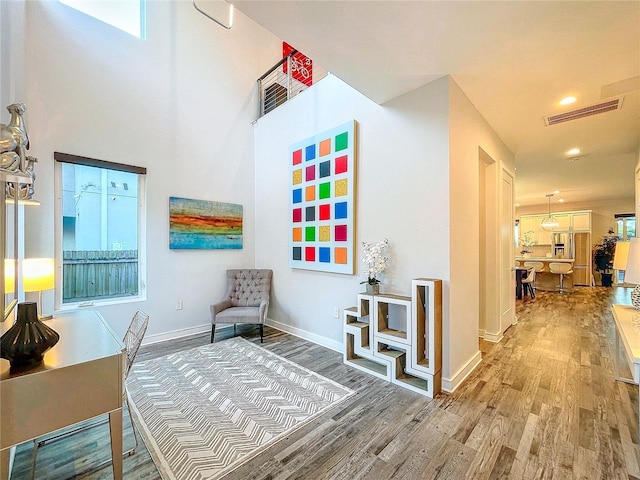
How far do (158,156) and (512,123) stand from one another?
185 inches

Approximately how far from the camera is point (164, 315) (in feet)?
12.6

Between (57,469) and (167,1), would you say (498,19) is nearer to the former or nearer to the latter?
(57,469)

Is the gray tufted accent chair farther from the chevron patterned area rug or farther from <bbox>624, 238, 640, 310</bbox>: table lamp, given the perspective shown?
<bbox>624, 238, 640, 310</bbox>: table lamp

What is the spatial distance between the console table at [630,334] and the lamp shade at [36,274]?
388 cm

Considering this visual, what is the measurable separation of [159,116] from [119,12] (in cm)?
138

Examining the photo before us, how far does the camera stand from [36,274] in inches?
76.9

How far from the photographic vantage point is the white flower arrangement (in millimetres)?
2887

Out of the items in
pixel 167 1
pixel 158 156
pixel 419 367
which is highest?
pixel 167 1

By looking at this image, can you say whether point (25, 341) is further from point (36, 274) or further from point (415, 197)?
point (415, 197)

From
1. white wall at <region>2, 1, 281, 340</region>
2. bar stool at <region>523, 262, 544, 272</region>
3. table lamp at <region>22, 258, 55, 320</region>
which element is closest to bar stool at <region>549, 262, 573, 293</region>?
bar stool at <region>523, 262, 544, 272</region>

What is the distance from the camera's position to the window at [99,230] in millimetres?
3254

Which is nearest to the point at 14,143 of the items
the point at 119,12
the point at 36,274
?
the point at 36,274

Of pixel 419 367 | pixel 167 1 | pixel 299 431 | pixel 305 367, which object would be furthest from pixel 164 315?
pixel 167 1

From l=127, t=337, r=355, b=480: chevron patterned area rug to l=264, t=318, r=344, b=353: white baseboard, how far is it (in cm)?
65
